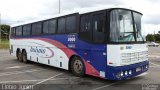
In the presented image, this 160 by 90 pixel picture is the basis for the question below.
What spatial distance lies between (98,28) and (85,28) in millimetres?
1045

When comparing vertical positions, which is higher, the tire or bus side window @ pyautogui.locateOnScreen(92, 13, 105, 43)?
bus side window @ pyautogui.locateOnScreen(92, 13, 105, 43)

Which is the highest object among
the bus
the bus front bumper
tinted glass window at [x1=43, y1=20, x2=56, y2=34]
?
tinted glass window at [x1=43, y1=20, x2=56, y2=34]

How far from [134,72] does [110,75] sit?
51.8 inches

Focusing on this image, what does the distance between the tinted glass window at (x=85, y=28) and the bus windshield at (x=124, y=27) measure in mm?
1325

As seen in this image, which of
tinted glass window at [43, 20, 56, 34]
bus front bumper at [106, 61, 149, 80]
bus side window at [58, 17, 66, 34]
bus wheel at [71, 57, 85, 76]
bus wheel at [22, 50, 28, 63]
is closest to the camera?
bus front bumper at [106, 61, 149, 80]

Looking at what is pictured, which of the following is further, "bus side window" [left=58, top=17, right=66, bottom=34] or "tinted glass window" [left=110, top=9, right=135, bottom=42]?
"bus side window" [left=58, top=17, right=66, bottom=34]

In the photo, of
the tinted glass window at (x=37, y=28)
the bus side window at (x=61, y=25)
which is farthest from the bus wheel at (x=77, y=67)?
the tinted glass window at (x=37, y=28)

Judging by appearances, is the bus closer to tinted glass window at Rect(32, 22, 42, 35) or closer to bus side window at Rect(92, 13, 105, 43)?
bus side window at Rect(92, 13, 105, 43)

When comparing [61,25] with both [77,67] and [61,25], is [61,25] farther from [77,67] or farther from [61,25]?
[77,67]

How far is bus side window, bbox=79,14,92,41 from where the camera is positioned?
10250mm

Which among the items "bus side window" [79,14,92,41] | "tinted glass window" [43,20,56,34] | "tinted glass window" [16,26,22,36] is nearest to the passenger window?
"tinted glass window" [43,20,56,34]

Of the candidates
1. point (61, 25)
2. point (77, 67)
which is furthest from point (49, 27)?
point (77, 67)

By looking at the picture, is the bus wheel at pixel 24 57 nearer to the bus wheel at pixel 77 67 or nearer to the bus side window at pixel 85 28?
the bus wheel at pixel 77 67

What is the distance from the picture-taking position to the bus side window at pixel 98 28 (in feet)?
30.7
